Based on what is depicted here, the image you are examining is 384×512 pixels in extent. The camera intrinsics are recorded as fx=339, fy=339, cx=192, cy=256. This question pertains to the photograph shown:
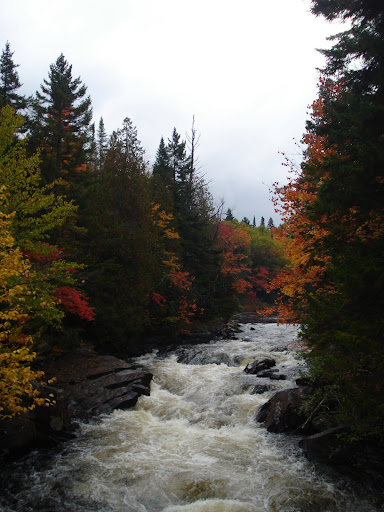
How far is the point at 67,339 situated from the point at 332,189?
14003 millimetres

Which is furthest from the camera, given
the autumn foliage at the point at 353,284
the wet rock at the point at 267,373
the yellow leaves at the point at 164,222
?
the yellow leaves at the point at 164,222

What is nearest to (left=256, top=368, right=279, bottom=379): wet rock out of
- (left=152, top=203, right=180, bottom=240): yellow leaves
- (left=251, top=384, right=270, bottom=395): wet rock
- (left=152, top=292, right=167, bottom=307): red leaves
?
(left=251, top=384, right=270, bottom=395): wet rock

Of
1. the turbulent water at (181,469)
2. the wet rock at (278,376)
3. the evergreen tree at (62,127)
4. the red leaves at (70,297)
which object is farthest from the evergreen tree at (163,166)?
the turbulent water at (181,469)

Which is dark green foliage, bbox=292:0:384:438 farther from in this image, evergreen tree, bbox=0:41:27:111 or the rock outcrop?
evergreen tree, bbox=0:41:27:111

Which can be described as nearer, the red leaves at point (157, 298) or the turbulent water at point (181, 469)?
the turbulent water at point (181, 469)

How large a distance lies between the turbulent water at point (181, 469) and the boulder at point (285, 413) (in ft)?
0.98

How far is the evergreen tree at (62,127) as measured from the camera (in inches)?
759

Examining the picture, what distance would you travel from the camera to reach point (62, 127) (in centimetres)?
2033

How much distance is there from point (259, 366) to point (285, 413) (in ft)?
17.8

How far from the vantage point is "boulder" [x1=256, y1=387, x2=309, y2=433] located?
1011 cm

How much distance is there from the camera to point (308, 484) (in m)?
7.50

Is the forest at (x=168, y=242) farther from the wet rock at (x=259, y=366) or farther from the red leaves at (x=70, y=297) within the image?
the wet rock at (x=259, y=366)

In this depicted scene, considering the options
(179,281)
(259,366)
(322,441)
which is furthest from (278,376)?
(179,281)

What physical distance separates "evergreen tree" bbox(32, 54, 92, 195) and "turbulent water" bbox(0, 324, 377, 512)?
44.6ft
